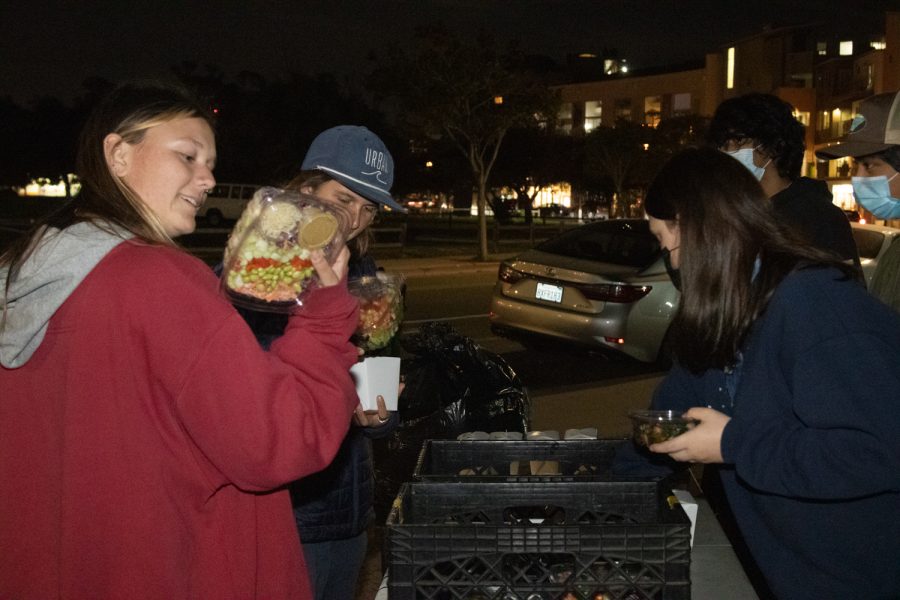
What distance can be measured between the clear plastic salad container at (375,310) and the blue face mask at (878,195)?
6.15 feet

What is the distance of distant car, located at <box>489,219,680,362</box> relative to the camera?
8234 millimetres

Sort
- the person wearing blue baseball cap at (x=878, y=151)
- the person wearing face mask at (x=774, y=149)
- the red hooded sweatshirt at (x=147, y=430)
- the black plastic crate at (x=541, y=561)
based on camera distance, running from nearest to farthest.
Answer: the red hooded sweatshirt at (x=147, y=430)
the black plastic crate at (x=541, y=561)
the person wearing blue baseball cap at (x=878, y=151)
the person wearing face mask at (x=774, y=149)

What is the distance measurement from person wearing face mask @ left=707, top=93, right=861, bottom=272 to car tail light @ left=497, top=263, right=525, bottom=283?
5.12 m

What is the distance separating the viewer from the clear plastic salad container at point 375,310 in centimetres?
256

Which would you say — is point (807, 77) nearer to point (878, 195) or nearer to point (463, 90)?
point (463, 90)

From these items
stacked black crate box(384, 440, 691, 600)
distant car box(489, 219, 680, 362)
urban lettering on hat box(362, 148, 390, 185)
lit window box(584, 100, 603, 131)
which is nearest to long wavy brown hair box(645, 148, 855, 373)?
stacked black crate box(384, 440, 691, 600)

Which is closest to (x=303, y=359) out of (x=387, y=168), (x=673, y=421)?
(x=673, y=421)

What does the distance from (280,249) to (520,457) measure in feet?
3.82

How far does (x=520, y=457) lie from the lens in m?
2.49

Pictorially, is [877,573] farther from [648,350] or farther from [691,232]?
[648,350]

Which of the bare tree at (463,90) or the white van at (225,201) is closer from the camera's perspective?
the bare tree at (463,90)

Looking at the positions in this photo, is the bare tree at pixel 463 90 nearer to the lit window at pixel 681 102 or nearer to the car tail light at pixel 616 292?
the car tail light at pixel 616 292

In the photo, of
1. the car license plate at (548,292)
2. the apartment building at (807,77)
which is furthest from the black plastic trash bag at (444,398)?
the apartment building at (807,77)

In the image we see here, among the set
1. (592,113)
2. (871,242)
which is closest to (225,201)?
(871,242)
